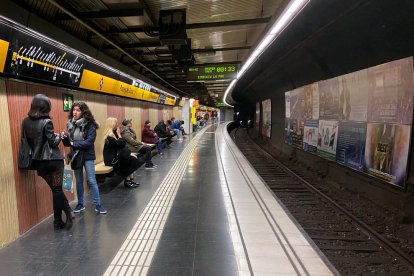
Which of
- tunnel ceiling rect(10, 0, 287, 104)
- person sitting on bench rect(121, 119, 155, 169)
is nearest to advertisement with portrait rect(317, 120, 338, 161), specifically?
tunnel ceiling rect(10, 0, 287, 104)

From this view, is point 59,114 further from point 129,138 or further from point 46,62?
point 129,138

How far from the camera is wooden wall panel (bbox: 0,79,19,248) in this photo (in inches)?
124

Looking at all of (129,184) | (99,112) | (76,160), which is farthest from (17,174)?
(99,112)

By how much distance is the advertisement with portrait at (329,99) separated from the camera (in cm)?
681

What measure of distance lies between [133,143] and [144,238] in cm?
399

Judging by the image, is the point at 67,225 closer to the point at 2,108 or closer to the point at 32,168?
the point at 32,168

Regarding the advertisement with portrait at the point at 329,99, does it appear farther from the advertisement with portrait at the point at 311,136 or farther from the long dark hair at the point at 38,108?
the long dark hair at the point at 38,108

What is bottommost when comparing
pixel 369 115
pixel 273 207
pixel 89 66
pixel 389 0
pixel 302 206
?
pixel 302 206

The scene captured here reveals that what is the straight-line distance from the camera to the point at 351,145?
603cm

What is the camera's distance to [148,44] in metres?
7.57

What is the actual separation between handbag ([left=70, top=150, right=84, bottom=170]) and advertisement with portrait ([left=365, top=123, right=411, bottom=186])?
4.81 metres

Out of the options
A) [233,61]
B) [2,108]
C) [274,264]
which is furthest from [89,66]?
[233,61]

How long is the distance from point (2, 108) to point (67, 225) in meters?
1.60

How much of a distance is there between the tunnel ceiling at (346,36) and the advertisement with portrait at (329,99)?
1.05 ft
